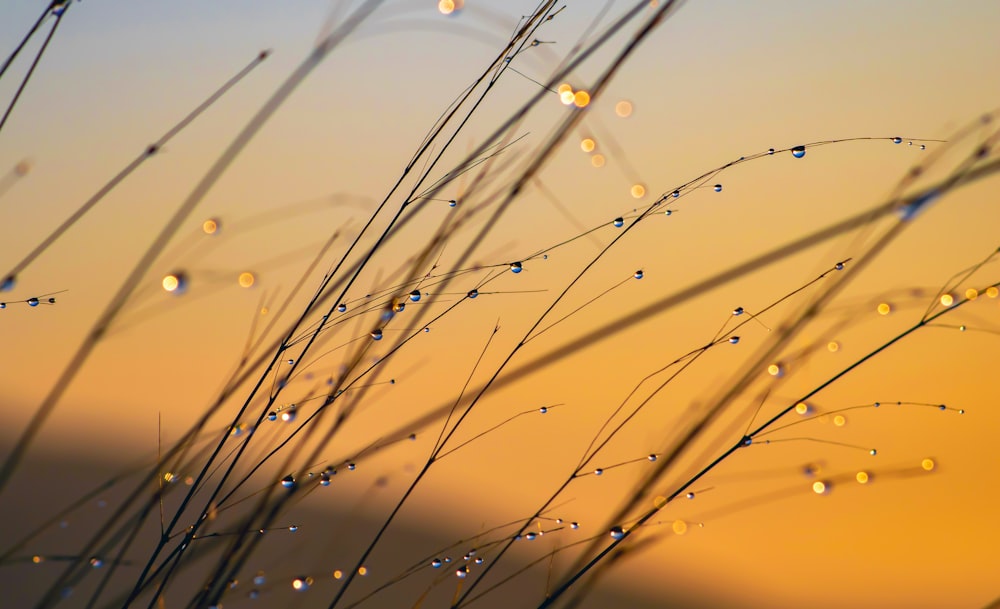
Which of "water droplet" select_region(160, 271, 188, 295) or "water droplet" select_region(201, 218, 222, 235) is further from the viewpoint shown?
"water droplet" select_region(201, 218, 222, 235)

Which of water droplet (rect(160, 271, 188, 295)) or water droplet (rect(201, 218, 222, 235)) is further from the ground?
water droplet (rect(201, 218, 222, 235))

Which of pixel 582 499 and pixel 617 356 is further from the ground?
pixel 617 356

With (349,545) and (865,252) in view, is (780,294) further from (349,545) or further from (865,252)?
(349,545)

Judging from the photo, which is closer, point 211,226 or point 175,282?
point 175,282

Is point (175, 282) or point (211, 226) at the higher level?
point (211, 226)

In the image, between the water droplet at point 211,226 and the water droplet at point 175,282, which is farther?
the water droplet at point 211,226

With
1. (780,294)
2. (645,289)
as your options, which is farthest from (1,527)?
(780,294)

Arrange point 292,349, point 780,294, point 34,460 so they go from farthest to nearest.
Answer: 1. point 34,460
2. point 780,294
3. point 292,349

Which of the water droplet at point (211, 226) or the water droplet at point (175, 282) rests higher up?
the water droplet at point (211, 226)
